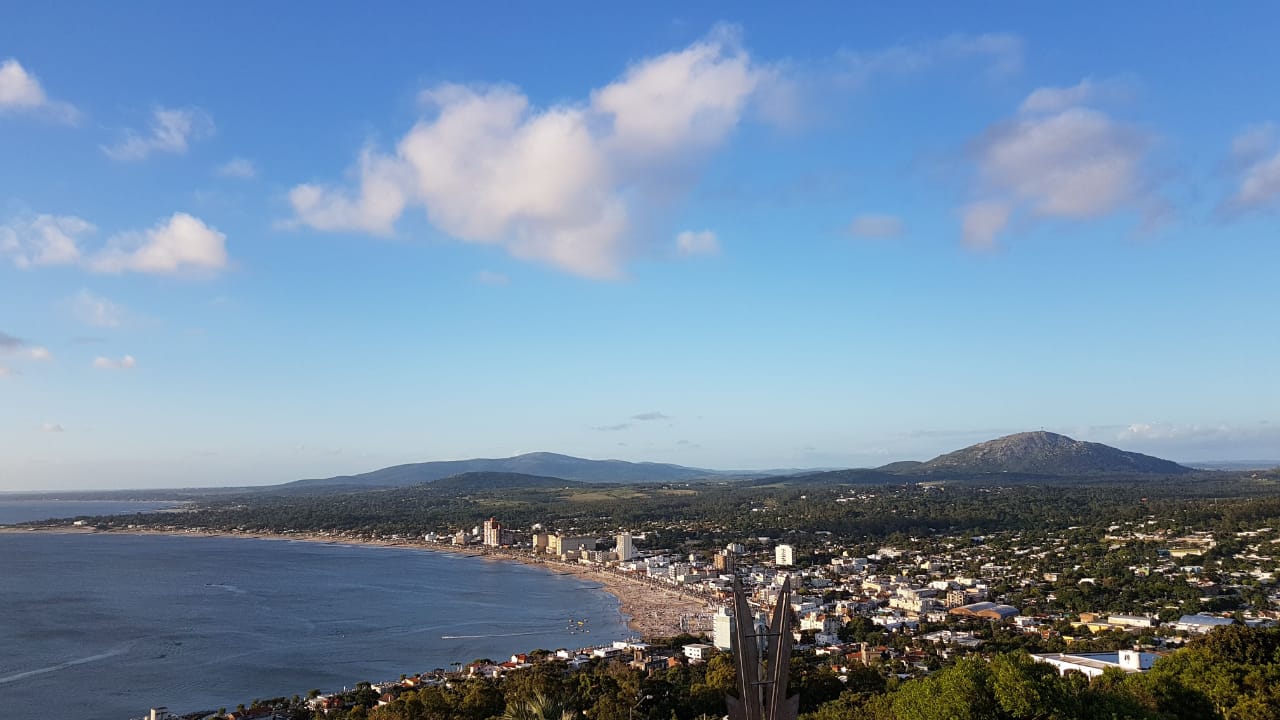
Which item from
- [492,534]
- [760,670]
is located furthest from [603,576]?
[760,670]

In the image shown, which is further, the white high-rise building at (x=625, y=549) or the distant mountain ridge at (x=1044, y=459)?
the distant mountain ridge at (x=1044, y=459)

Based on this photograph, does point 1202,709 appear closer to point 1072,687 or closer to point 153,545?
point 1072,687

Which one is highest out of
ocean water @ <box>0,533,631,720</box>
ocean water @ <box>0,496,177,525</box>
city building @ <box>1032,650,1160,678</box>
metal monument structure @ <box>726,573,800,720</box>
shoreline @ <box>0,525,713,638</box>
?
metal monument structure @ <box>726,573,800,720</box>

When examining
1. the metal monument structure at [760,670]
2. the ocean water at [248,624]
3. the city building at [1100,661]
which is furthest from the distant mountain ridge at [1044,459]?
the metal monument structure at [760,670]

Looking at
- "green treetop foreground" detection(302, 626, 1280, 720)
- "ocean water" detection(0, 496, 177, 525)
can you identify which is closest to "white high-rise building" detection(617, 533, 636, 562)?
"green treetop foreground" detection(302, 626, 1280, 720)

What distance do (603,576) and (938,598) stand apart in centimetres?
2068

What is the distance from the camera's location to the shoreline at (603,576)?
108 feet

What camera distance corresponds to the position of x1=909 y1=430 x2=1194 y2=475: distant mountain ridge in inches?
5221

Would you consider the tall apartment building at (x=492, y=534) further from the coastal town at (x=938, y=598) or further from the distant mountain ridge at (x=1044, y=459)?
the distant mountain ridge at (x=1044, y=459)

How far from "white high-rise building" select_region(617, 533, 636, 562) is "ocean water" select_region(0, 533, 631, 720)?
5.02m

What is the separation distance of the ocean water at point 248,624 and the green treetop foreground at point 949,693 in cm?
779

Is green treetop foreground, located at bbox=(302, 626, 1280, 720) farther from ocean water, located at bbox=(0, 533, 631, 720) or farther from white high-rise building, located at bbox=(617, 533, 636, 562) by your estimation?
white high-rise building, located at bbox=(617, 533, 636, 562)

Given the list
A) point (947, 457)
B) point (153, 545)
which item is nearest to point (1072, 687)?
point (153, 545)

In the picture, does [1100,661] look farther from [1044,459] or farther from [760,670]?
[1044,459]
